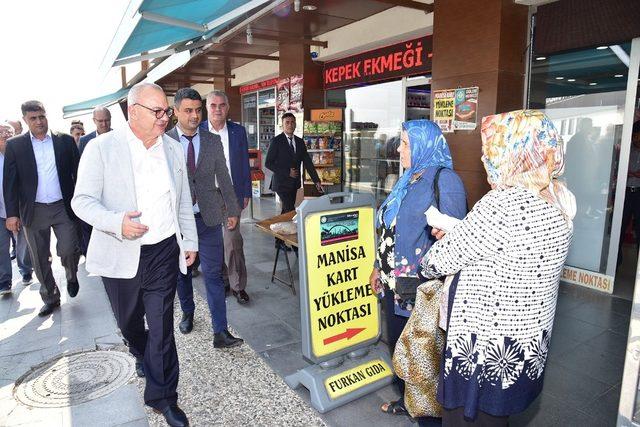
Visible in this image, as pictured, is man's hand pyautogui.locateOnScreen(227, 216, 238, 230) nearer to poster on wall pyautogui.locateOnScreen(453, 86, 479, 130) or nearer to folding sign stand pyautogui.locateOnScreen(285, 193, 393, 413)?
folding sign stand pyautogui.locateOnScreen(285, 193, 393, 413)

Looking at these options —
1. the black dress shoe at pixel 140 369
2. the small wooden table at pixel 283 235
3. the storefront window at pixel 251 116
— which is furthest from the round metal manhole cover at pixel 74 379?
the storefront window at pixel 251 116

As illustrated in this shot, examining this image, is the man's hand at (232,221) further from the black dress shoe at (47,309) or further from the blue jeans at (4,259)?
the blue jeans at (4,259)

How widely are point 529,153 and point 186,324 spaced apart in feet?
10.1

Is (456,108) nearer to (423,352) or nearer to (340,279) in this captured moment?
(340,279)

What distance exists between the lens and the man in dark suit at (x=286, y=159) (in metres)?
6.18

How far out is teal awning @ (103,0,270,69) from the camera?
11.3 ft

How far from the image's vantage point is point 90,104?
13.8m

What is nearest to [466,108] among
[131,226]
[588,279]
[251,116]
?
[588,279]

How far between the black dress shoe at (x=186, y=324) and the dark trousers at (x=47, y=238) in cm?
148

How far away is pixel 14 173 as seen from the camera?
3.80m

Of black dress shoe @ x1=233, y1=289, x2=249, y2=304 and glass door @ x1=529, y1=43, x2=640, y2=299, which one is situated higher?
glass door @ x1=529, y1=43, x2=640, y2=299

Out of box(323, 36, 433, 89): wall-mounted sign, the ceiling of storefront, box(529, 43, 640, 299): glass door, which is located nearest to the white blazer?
the ceiling of storefront

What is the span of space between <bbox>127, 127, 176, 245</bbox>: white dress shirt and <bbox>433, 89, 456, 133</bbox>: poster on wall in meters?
4.06

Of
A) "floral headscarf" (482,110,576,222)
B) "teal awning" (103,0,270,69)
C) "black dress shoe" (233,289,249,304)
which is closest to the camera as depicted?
"floral headscarf" (482,110,576,222)
